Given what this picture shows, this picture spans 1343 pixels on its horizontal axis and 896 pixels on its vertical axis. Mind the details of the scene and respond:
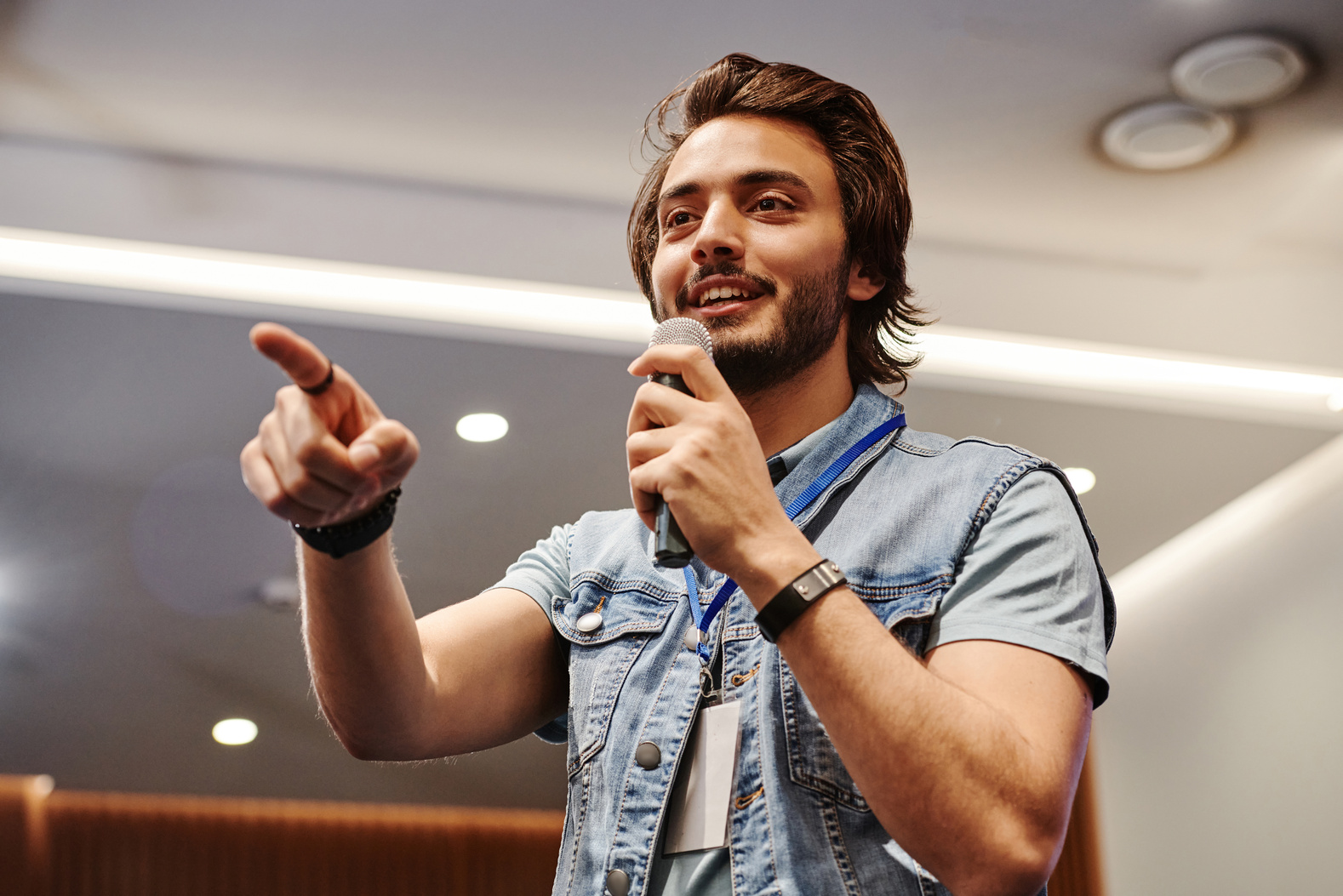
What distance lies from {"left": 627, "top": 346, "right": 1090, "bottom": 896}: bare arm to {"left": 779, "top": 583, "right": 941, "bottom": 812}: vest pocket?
7cm

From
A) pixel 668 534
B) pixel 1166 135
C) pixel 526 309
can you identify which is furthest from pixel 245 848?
pixel 668 534

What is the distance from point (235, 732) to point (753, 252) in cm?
578

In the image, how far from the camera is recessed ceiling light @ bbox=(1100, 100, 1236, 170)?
3.03 meters

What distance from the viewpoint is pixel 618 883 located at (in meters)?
1.01

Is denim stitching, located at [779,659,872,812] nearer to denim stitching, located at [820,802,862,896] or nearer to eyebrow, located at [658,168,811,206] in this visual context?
denim stitching, located at [820,802,862,896]

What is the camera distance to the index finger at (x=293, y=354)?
31.9 inches

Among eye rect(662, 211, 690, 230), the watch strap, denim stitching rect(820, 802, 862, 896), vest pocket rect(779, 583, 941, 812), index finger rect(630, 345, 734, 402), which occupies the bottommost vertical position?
denim stitching rect(820, 802, 862, 896)

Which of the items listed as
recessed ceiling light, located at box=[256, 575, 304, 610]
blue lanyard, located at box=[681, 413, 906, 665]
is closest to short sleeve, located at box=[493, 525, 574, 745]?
blue lanyard, located at box=[681, 413, 906, 665]

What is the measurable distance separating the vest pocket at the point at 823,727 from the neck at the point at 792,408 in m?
0.32

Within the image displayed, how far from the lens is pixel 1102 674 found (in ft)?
3.19

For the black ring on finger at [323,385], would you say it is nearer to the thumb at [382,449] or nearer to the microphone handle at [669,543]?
the thumb at [382,449]

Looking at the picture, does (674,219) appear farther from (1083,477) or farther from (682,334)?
(1083,477)

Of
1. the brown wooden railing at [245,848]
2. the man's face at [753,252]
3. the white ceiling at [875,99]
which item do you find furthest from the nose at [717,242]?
the brown wooden railing at [245,848]

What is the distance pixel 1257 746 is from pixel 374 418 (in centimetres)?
444
